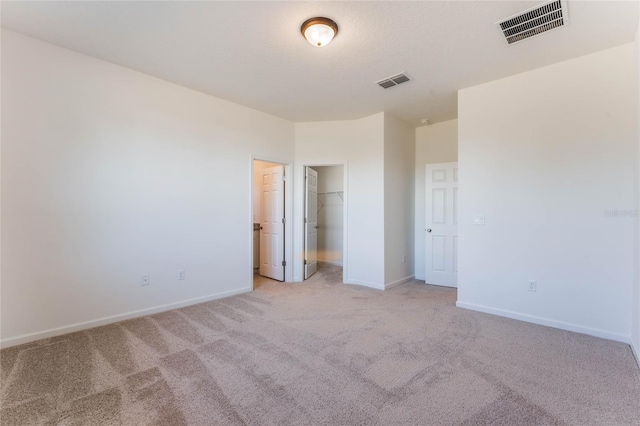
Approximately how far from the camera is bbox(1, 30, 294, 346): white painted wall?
2549mm

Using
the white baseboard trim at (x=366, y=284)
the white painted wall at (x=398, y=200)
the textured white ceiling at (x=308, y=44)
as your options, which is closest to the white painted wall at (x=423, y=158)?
the white painted wall at (x=398, y=200)

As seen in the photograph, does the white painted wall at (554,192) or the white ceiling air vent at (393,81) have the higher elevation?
the white ceiling air vent at (393,81)

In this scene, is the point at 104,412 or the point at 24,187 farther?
the point at 24,187

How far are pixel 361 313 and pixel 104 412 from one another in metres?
2.44

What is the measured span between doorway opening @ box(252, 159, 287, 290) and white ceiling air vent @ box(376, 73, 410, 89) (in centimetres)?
214

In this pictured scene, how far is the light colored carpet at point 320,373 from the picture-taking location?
1.68 metres

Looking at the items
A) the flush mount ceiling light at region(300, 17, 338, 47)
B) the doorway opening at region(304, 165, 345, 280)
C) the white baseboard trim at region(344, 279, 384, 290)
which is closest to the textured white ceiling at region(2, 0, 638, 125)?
the flush mount ceiling light at region(300, 17, 338, 47)

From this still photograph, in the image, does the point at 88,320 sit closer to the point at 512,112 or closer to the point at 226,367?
the point at 226,367

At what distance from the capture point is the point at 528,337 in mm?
2717

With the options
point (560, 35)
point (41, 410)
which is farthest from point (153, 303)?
point (560, 35)

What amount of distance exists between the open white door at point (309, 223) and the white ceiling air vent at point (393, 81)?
1.98 meters

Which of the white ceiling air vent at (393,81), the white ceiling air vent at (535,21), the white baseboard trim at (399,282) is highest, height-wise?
the white ceiling air vent at (535,21)

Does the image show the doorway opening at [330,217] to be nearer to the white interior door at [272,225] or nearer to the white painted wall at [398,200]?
the white interior door at [272,225]

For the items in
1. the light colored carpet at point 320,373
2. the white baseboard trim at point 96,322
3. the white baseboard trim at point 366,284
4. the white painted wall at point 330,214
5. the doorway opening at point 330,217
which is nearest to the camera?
the light colored carpet at point 320,373
